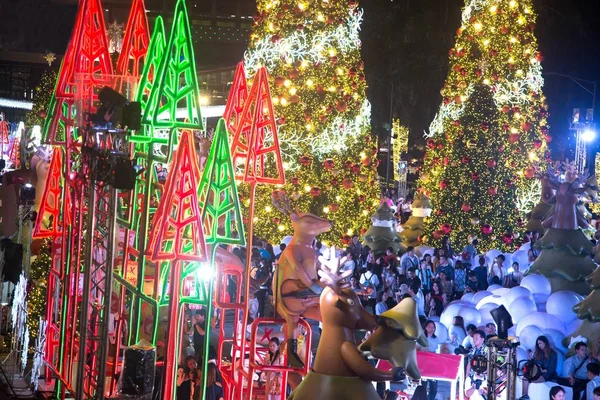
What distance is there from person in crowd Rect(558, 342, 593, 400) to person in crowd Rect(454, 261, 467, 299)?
17.9 feet

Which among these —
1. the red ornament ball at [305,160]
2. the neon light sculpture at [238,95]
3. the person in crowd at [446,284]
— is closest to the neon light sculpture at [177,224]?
the neon light sculpture at [238,95]

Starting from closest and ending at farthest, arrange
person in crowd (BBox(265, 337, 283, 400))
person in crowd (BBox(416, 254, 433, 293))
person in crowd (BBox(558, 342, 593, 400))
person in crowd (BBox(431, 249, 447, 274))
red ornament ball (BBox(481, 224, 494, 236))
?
person in crowd (BBox(265, 337, 283, 400)), person in crowd (BBox(558, 342, 593, 400)), person in crowd (BBox(416, 254, 433, 293)), person in crowd (BBox(431, 249, 447, 274)), red ornament ball (BBox(481, 224, 494, 236))

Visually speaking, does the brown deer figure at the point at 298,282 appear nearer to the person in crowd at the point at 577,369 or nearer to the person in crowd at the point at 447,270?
the person in crowd at the point at 577,369

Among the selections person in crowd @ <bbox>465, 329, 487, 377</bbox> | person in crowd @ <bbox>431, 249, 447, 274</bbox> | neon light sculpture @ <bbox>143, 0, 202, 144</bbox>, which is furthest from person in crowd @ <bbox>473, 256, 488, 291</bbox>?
neon light sculpture @ <bbox>143, 0, 202, 144</bbox>

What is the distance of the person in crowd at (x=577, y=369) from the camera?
482 inches

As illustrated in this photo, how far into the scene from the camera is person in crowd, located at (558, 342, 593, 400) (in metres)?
12.2

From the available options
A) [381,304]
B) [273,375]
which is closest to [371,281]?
[381,304]

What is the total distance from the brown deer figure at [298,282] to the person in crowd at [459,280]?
740cm

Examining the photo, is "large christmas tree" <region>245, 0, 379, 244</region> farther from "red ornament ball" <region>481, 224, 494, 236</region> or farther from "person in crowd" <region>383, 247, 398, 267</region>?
"red ornament ball" <region>481, 224, 494, 236</region>

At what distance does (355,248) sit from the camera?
830 inches

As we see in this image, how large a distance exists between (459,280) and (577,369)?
602cm

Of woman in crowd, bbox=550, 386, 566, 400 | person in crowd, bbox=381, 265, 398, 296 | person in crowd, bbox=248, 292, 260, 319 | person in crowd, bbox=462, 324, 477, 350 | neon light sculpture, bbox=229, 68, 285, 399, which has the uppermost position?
neon light sculpture, bbox=229, 68, 285, 399

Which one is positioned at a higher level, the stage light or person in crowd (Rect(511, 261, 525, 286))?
the stage light

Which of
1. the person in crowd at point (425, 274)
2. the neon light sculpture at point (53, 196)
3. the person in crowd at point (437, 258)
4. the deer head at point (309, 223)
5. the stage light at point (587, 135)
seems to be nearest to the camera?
the deer head at point (309, 223)
